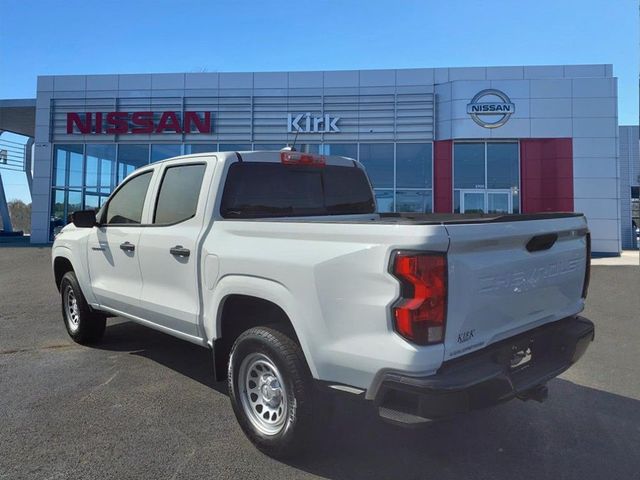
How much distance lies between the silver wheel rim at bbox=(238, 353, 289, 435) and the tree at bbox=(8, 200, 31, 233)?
142 ft

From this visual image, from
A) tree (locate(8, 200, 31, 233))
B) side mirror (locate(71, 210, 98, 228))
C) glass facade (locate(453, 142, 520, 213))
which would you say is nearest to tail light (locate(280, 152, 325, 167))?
side mirror (locate(71, 210, 98, 228))

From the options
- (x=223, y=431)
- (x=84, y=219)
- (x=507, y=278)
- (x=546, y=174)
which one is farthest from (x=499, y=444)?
(x=546, y=174)

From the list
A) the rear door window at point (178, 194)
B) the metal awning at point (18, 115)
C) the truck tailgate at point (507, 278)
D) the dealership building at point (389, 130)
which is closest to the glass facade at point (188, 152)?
the dealership building at point (389, 130)

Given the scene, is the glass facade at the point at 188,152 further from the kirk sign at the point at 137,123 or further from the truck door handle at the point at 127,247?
the truck door handle at the point at 127,247

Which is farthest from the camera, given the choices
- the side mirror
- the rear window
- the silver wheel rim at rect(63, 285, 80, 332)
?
the silver wheel rim at rect(63, 285, 80, 332)

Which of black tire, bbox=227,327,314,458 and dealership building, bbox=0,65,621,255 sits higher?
dealership building, bbox=0,65,621,255

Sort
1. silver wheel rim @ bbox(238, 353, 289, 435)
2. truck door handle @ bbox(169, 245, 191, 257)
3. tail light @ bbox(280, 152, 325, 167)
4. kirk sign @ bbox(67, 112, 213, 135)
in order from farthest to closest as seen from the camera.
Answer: kirk sign @ bbox(67, 112, 213, 135)
tail light @ bbox(280, 152, 325, 167)
truck door handle @ bbox(169, 245, 191, 257)
silver wheel rim @ bbox(238, 353, 289, 435)

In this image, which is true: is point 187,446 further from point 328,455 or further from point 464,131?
point 464,131

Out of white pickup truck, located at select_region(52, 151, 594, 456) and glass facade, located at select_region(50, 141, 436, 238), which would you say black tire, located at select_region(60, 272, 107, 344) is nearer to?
white pickup truck, located at select_region(52, 151, 594, 456)

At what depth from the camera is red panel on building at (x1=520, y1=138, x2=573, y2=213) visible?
1886 cm

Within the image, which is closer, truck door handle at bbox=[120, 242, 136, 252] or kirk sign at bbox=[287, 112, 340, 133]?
truck door handle at bbox=[120, 242, 136, 252]

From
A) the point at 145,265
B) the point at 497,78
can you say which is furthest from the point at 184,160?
the point at 497,78

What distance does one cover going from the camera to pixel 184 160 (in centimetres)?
430

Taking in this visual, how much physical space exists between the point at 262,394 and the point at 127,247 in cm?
214
